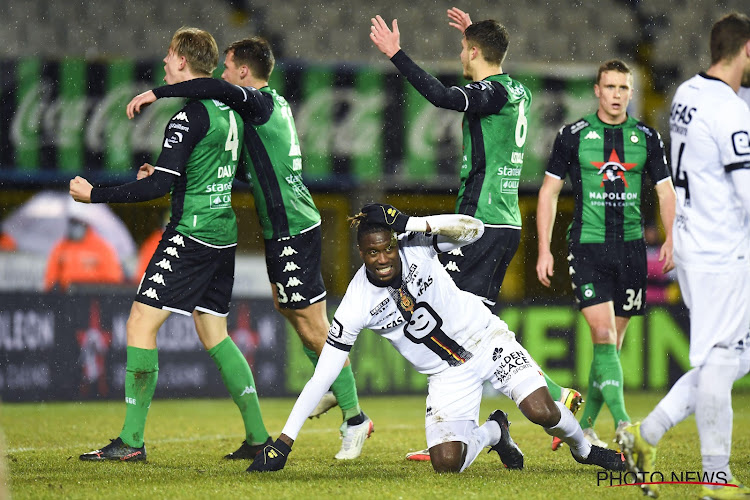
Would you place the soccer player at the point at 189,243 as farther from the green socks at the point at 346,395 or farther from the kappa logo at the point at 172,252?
the green socks at the point at 346,395

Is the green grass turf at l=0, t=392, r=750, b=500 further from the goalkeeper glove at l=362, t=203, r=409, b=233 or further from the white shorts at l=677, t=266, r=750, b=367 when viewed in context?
the goalkeeper glove at l=362, t=203, r=409, b=233

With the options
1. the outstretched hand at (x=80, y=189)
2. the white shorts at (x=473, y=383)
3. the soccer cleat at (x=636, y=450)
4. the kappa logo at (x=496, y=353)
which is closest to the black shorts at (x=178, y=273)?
the outstretched hand at (x=80, y=189)

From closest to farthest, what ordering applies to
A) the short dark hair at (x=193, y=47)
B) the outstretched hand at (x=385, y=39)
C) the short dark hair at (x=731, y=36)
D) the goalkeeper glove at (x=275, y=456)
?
the short dark hair at (x=731, y=36) → the goalkeeper glove at (x=275, y=456) → the outstretched hand at (x=385, y=39) → the short dark hair at (x=193, y=47)

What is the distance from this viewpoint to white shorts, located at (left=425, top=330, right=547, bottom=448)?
5.27 meters

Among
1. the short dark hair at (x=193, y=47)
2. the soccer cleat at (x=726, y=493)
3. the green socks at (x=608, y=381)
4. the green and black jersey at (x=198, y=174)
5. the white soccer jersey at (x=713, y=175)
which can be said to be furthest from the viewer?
the green socks at (x=608, y=381)

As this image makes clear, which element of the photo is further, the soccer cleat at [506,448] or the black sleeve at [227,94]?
the black sleeve at [227,94]

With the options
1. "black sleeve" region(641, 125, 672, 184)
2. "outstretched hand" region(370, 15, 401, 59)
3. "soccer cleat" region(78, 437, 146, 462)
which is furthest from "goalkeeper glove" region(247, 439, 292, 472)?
"black sleeve" region(641, 125, 672, 184)

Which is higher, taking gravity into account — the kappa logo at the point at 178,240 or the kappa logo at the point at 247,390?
the kappa logo at the point at 178,240

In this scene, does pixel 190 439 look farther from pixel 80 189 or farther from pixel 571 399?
pixel 571 399

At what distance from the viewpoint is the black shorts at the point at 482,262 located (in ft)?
19.6

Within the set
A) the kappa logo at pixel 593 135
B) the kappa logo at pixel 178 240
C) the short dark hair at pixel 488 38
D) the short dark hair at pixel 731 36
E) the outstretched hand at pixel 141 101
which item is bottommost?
the kappa logo at pixel 178 240

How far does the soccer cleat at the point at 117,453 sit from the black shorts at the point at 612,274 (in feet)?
9.09

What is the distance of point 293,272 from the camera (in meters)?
6.18

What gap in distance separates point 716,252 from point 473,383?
1500 mm
